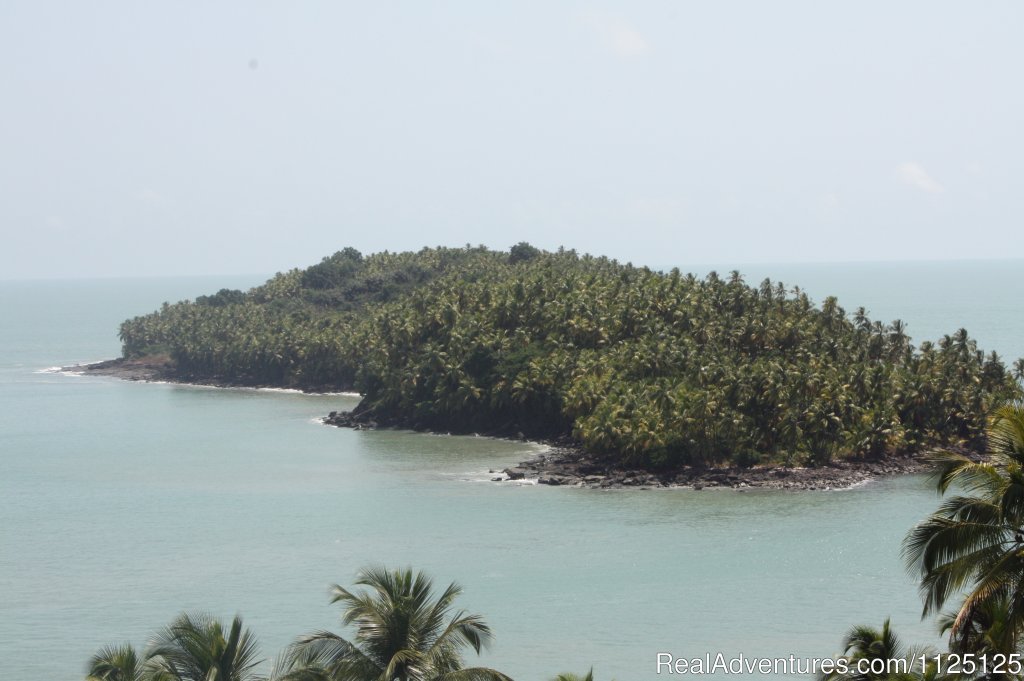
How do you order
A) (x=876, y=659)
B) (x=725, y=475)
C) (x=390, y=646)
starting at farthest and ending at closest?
(x=725, y=475), (x=390, y=646), (x=876, y=659)

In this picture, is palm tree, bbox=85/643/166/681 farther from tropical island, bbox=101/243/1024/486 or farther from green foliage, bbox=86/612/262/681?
tropical island, bbox=101/243/1024/486

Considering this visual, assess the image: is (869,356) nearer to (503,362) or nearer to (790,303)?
(790,303)

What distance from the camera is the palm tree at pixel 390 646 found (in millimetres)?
20734

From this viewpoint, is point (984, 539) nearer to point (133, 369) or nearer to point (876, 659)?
point (876, 659)

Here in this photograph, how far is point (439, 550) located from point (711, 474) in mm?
20029

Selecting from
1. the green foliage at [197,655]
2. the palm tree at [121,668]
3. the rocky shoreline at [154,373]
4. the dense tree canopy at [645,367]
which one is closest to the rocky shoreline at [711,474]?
the dense tree canopy at [645,367]

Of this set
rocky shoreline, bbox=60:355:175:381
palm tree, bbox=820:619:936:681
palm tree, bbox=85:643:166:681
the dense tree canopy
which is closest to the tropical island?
the dense tree canopy

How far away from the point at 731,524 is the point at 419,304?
5111 cm

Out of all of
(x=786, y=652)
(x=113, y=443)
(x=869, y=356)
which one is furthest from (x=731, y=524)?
(x=113, y=443)

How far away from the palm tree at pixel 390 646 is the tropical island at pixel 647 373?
4932cm

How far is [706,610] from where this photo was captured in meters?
46.3

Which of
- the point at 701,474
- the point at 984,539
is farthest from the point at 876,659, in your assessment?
the point at 701,474

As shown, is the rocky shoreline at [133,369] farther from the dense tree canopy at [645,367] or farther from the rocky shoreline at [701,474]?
the rocky shoreline at [701,474]

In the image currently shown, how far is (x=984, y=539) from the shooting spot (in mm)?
16453
